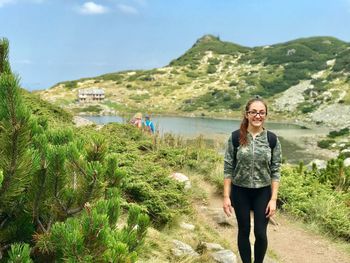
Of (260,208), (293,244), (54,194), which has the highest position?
(54,194)

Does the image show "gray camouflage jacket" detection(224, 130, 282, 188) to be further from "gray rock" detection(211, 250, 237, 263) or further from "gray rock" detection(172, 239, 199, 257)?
"gray rock" detection(211, 250, 237, 263)

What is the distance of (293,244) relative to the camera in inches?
291

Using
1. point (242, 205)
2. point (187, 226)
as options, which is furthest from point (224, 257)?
point (242, 205)

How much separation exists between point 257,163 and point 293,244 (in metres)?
3.78

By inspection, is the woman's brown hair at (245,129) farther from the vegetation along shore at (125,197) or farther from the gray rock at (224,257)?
the gray rock at (224,257)

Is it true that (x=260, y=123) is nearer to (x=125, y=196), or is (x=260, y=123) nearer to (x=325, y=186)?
(x=125, y=196)

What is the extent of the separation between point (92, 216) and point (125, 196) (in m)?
4.88

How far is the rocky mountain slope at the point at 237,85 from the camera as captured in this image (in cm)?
7469

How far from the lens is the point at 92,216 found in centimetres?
190

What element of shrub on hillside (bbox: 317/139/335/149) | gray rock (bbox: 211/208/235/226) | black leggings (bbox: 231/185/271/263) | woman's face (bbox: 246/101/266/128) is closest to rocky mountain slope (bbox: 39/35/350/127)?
shrub on hillside (bbox: 317/139/335/149)

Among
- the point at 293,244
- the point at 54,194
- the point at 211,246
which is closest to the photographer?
the point at 54,194

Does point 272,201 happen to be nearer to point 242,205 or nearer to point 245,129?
point 242,205

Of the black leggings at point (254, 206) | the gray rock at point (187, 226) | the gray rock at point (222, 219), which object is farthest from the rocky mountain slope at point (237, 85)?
the black leggings at point (254, 206)

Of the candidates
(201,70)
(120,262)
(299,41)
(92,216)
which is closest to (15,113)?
(92,216)
